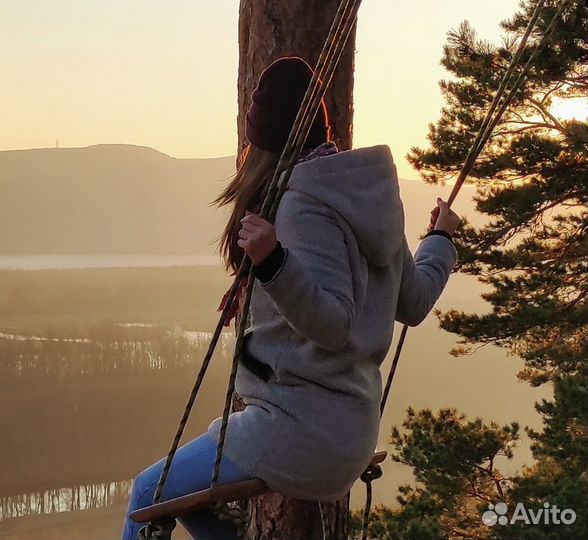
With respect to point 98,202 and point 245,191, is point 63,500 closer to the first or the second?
point 245,191

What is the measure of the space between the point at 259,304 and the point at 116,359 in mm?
24368

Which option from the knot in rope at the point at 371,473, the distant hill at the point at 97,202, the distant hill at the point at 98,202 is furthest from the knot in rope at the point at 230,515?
the distant hill at the point at 97,202

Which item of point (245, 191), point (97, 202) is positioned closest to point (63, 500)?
point (245, 191)

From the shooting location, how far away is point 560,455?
11.8 feet

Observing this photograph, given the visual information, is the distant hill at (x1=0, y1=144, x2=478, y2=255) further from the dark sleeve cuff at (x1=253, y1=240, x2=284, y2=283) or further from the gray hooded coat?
the dark sleeve cuff at (x1=253, y1=240, x2=284, y2=283)

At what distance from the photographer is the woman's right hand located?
1126mm

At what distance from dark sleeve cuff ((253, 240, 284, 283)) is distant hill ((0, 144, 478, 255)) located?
3491 cm

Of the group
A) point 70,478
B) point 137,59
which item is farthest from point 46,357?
point 137,59

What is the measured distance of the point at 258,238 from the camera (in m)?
0.77

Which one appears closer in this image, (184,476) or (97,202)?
(184,476)

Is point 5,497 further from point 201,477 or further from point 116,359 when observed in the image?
point 201,477

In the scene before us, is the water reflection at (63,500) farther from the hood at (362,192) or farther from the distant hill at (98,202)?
the hood at (362,192)

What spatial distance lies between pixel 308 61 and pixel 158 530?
0.96 m

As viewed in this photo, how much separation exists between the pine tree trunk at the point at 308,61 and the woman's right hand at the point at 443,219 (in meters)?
0.41
